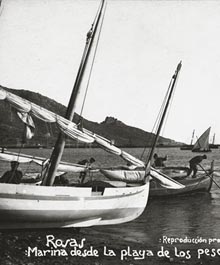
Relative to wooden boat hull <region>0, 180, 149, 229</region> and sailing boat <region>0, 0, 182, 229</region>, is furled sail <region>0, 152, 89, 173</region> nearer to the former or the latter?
sailing boat <region>0, 0, 182, 229</region>

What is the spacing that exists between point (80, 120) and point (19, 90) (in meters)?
1.64

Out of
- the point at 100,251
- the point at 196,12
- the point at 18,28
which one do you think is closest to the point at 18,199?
the point at 100,251

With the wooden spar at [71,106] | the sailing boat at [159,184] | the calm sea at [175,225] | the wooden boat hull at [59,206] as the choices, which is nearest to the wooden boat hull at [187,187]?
the sailing boat at [159,184]

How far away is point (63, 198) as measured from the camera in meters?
8.62

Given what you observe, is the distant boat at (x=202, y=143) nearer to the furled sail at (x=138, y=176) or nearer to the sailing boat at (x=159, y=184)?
the sailing boat at (x=159, y=184)

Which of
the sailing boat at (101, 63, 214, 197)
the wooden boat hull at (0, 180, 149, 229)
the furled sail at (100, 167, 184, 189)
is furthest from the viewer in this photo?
the sailing boat at (101, 63, 214, 197)

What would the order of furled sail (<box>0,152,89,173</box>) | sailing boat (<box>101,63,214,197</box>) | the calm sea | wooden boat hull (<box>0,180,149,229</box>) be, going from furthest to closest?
sailing boat (<box>101,63,214,197</box>) < furled sail (<box>0,152,89,173</box>) < the calm sea < wooden boat hull (<box>0,180,149,229</box>)

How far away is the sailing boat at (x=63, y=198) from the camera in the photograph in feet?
27.0

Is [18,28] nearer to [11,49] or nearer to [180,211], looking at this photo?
[11,49]

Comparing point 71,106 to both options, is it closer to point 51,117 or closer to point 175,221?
point 51,117

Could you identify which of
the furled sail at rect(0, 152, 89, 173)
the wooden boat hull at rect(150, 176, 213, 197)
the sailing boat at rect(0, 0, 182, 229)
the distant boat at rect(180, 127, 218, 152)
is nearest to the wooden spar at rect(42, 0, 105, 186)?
the sailing boat at rect(0, 0, 182, 229)

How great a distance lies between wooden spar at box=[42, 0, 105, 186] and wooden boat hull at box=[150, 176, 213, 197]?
5584 millimetres

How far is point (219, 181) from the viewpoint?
2047cm

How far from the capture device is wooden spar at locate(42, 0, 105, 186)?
9.23 meters
